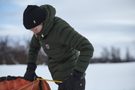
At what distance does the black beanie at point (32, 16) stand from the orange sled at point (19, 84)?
30cm

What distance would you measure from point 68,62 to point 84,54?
28 cm

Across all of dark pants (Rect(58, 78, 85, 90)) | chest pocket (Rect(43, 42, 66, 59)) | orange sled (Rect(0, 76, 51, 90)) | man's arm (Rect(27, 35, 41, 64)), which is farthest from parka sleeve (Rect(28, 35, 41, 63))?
dark pants (Rect(58, 78, 85, 90))

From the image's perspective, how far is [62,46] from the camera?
2020 millimetres

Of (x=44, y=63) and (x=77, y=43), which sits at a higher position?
(x=77, y=43)

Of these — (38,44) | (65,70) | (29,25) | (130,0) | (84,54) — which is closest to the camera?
(84,54)

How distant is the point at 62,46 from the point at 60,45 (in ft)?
0.04

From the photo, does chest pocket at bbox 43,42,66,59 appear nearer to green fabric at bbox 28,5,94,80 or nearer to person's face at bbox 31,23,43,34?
green fabric at bbox 28,5,94,80

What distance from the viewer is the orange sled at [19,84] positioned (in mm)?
1881

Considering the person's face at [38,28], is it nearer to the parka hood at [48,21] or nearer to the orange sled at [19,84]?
the parka hood at [48,21]

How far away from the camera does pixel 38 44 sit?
2285 millimetres

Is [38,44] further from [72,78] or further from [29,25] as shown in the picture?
[72,78]

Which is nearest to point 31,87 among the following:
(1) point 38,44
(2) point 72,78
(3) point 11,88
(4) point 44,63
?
(3) point 11,88

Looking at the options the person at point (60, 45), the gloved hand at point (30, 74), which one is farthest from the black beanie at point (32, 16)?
the gloved hand at point (30, 74)

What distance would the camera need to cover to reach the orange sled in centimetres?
188
